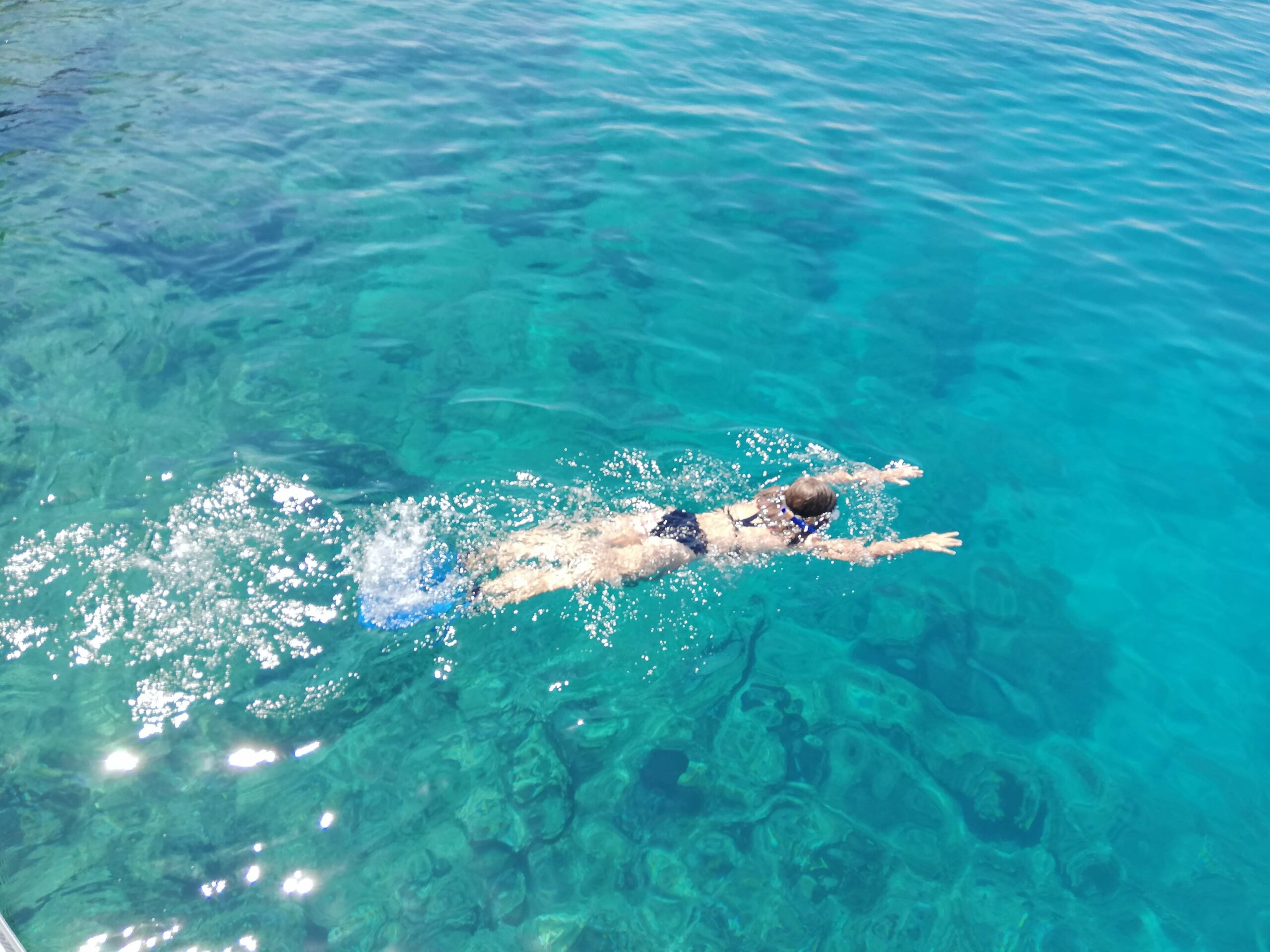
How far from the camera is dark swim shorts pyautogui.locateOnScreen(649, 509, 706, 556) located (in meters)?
9.16

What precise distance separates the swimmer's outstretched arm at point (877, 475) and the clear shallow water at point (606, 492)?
239mm

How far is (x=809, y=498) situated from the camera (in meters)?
9.00

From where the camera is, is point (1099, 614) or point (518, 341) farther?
point (518, 341)

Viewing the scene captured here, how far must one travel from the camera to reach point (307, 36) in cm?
1992

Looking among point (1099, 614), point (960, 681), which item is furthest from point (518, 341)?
point (1099, 614)

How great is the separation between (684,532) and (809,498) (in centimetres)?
151

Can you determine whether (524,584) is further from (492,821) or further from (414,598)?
(492,821)

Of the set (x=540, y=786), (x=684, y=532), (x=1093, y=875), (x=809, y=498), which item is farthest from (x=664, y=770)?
(x=1093, y=875)

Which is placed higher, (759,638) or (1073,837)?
(759,638)

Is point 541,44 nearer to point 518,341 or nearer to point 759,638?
point 518,341

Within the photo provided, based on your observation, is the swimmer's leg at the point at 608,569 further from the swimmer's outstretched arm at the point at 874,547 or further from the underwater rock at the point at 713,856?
the underwater rock at the point at 713,856

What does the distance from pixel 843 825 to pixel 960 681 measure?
2.56 metres

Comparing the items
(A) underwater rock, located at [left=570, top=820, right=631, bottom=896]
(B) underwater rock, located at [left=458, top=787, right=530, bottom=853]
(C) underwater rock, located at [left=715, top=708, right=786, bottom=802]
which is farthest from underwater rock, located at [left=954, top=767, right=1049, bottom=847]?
(B) underwater rock, located at [left=458, top=787, right=530, bottom=853]

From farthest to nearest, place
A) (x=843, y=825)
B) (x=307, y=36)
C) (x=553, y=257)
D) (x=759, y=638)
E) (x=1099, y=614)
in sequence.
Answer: (x=307, y=36) → (x=553, y=257) → (x=1099, y=614) → (x=759, y=638) → (x=843, y=825)
